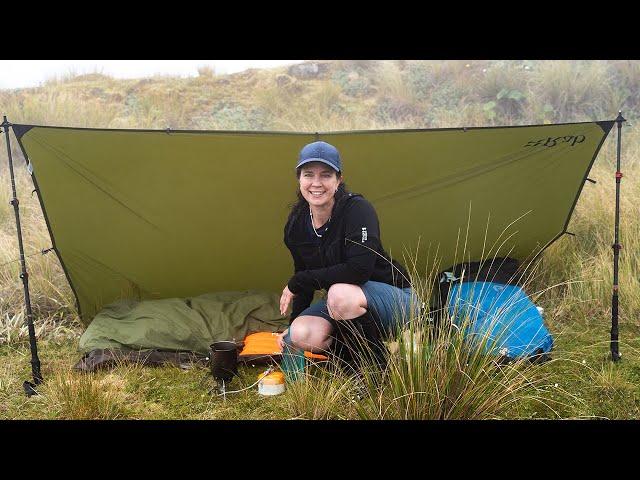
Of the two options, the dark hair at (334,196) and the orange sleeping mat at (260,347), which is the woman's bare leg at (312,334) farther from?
the dark hair at (334,196)

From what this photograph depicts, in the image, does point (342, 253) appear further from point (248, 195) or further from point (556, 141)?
point (556, 141)

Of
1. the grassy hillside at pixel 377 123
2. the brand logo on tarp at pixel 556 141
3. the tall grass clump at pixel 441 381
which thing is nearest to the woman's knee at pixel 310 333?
the grassy hillside at pixel 377 123

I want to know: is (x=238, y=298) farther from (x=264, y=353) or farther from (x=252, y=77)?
(x=252, y=77)

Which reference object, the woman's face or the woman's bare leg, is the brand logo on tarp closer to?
the woman's face

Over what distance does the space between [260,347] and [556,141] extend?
182 centimetres

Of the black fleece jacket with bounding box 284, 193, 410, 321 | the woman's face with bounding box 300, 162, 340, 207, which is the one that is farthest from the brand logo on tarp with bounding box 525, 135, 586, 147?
the woman's face with bounding box 300, 162, 340, 207

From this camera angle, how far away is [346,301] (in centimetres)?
226

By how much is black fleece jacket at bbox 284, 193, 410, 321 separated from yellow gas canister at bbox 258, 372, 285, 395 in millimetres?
261

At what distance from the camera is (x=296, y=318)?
248 centimetres

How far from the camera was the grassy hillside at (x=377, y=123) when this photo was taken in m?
2.58

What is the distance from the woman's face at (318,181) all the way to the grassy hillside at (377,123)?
0.78 meters

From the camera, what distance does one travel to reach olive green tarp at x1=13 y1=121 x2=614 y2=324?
305 centimetres

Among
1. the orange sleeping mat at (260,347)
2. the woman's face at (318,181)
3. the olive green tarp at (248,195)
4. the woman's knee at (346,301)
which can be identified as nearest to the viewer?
the woman's knee at (346,301)

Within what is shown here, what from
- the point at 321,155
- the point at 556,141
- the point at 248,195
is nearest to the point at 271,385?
the point at 321,155
